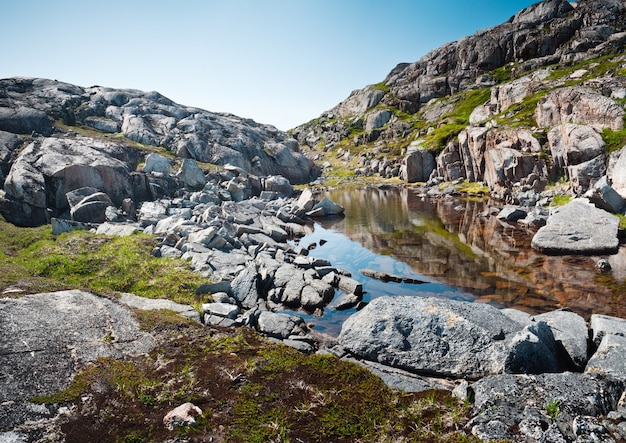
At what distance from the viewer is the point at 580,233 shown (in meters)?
23.9

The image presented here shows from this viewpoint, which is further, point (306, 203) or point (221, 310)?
point (306, 203)

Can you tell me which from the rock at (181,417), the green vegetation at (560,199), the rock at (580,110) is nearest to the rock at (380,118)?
the rock at (580,110)

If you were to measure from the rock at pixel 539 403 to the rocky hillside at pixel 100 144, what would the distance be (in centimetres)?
3672

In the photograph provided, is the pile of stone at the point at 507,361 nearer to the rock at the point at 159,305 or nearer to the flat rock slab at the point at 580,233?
the rock at the point at 159,305

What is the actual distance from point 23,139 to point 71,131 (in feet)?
33.1

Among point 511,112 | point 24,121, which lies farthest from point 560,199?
point 24,121

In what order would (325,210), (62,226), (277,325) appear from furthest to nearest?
1. (325,210)
2. (62,226)
3. (277,325)

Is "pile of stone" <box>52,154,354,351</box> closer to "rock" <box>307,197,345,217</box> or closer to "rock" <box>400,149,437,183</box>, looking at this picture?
"rock" <box>307,197,345,217</box>

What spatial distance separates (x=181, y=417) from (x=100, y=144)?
2091 inches

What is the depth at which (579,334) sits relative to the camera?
10984 mm

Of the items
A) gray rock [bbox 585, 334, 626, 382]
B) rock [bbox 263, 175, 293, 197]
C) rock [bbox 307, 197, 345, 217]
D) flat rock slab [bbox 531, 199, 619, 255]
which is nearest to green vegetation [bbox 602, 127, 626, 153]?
flat rock slab [bbox 531, 199, 619, 255]

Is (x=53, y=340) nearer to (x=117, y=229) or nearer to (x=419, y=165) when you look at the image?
(x=117, y=229)

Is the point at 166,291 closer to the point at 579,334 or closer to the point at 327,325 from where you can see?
the point at 327,325

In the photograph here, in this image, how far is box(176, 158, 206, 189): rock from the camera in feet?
165
